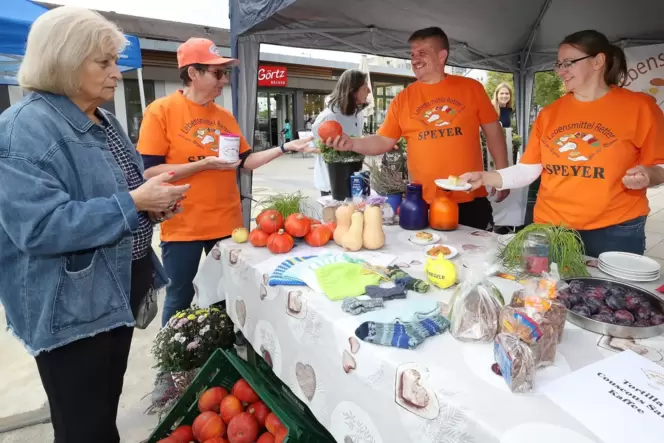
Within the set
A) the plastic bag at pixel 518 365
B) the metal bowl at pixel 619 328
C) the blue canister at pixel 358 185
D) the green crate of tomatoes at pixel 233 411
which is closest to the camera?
the plastic bag at pixel 518 365

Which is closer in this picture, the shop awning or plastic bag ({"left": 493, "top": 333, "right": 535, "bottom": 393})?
plastic bag ({"left": 493, "top": 333, "right": 535, "bottom": 393})

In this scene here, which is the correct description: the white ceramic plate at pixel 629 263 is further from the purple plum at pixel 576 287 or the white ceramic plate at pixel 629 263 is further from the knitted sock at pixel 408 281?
the knitted sock at pixel 408 281

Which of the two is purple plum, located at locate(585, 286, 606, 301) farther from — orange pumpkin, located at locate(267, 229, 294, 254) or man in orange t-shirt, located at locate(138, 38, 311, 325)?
man in orange t-shirt, located at locate(138, 38, 311, 325)

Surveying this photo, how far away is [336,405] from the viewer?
1333 millimetres

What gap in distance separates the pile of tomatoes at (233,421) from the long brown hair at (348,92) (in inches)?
114

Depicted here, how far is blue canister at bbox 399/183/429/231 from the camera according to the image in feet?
7.44

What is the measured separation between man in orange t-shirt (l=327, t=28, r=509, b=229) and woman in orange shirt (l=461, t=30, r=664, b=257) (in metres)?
0.58

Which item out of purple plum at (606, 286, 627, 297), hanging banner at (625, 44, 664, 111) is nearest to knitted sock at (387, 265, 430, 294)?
purple plum at (606, 286, 627, 297)

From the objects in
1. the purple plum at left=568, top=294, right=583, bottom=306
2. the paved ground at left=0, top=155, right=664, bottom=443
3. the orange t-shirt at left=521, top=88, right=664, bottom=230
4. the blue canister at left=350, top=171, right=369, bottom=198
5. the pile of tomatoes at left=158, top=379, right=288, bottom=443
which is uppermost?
the orange t-shirt at left=521, top=88, right=664, bottom=230

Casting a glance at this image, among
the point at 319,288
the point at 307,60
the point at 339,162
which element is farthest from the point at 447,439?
the point at 307,60

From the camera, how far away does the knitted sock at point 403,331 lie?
114 cm

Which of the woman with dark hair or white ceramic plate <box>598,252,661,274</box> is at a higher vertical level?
the woman with dark hair

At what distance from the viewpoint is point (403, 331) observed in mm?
1183

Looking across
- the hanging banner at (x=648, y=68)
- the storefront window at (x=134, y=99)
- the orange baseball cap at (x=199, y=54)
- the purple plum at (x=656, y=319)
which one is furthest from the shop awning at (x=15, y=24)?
the storefront window at (x=134, y=99)
